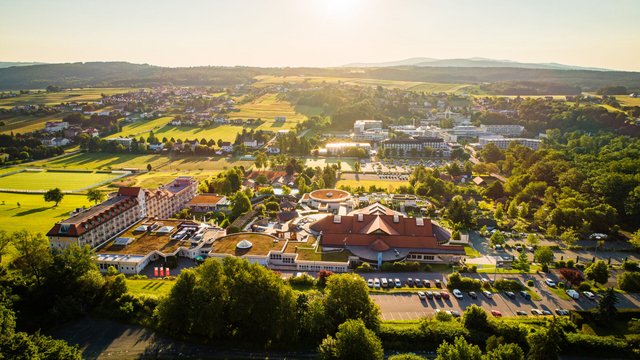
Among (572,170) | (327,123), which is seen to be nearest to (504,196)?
(572,170)

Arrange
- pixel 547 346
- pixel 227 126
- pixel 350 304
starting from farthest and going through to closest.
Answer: pixel 227 126 < pixel 350 304 < pixel 547 346

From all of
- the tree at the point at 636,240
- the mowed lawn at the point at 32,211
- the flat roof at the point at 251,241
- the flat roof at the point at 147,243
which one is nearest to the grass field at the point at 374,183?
the flat roof at the point at 251,241

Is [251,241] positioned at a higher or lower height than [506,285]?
higher

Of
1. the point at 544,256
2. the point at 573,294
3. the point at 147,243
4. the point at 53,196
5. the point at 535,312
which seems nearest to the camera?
the point at 535,312

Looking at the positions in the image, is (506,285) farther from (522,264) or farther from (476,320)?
(476,320)

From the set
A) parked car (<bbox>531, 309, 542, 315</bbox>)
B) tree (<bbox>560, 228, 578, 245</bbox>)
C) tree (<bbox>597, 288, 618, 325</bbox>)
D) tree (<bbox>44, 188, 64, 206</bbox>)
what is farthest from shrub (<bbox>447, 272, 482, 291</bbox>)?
tree (<bbox>44, 188, 64, 206</bbox>)

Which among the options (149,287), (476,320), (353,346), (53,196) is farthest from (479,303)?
(53,196)

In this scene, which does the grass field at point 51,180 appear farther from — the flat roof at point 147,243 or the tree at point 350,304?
the tree at point 350,304

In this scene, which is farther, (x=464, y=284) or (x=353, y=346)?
(x=464, y=284)
